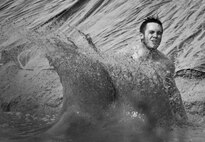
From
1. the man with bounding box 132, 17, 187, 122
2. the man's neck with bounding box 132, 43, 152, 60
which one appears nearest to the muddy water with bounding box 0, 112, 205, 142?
the man with bounding box 132, 17, 187, 122

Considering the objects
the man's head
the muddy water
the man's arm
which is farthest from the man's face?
the muddy water

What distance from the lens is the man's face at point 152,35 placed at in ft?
8.60

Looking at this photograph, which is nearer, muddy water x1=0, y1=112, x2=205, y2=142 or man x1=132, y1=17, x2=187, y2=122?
muddy water x1=0, y1=112, x2=205, y2=142

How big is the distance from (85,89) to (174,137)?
24.1 inches

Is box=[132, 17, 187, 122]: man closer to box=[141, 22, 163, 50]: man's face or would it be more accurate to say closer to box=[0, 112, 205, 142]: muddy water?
box=[141, 22, 163, 50]: man's face

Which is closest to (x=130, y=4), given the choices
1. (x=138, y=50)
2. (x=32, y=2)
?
(x=32, y=2)

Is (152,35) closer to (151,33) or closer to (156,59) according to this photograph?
(151,33)

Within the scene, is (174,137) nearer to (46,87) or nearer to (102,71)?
(102,71)

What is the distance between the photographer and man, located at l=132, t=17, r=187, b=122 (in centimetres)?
258

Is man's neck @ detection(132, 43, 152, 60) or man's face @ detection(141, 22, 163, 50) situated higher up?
man's face @ detection(141, 22, 163, 50)

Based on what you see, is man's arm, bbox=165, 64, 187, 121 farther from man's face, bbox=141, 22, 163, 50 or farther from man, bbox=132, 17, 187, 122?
man's face, bbox=141, 22, 163, 50

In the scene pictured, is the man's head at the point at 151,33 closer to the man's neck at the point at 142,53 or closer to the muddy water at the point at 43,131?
the man's neck at the point at 142,53

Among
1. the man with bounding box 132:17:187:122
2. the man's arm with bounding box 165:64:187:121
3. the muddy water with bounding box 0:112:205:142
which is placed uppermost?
the man with bounding box 132:17:187:122

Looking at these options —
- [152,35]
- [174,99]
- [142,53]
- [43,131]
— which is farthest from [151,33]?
[43,131]
